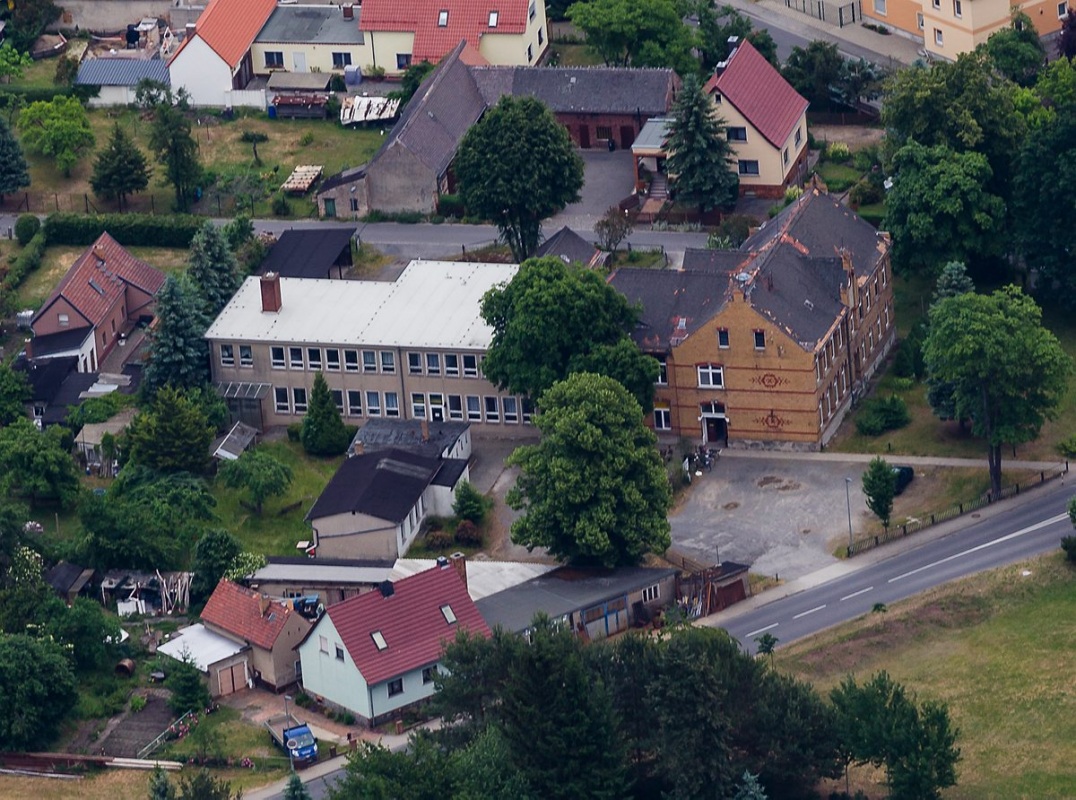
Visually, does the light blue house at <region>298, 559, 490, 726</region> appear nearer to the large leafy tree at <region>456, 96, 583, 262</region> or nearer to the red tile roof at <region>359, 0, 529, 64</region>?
the large leafy tree at <region>456, 96, 583, 262</region>

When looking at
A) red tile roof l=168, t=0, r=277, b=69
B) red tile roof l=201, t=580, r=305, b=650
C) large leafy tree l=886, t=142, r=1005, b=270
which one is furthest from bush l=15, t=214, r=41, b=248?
large leafy tree l=886, t=142, r=1005, b=270

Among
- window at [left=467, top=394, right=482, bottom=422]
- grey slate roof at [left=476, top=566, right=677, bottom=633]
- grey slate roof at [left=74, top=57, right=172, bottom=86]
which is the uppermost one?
grey slate roof at [left=74, top=57, right=172, bottom=86]

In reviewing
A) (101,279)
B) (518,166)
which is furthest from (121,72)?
(518,166)

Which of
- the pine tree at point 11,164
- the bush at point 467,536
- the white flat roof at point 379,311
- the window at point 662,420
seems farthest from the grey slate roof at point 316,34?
the bush at point 467,536

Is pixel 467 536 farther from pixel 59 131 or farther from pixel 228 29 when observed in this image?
pixel 228 29

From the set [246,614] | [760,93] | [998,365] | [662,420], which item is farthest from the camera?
[760,93]
